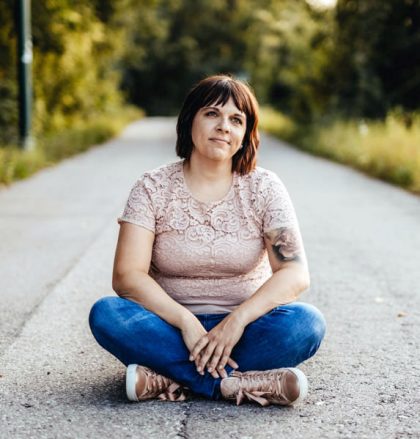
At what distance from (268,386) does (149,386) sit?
520mm

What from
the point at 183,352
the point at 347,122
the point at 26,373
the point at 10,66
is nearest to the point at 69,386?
the point at 26,373

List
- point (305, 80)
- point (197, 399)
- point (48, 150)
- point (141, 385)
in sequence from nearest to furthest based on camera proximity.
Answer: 1. point (141, 385)
2. point (197, 399)
3. point (48, 150)
4. point (305, 80)

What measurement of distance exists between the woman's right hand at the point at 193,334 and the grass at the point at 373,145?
31.7 ft

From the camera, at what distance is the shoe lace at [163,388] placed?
370 centimetres

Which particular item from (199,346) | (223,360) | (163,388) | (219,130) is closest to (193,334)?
(199,346)

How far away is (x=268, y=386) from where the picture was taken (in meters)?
3.60

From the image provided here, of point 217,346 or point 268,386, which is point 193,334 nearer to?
point 217,346

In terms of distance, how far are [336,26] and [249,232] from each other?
74.8 feet

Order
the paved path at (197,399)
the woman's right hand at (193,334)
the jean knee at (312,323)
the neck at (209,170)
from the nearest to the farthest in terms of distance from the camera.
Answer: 1. the paved path at (197,399)
2. the woman's right hand at (193,334)
3. the jean knee at (312,323)
4. the neck at (209,170)

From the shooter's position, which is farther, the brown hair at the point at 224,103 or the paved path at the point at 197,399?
the brown hair at the point at 224,103

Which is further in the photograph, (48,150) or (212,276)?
(48,150)

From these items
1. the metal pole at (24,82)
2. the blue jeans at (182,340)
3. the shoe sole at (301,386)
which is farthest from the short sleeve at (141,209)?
the metal pole at (24,82)

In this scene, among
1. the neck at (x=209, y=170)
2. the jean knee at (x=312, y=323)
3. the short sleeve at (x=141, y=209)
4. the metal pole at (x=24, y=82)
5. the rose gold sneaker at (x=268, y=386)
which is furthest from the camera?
the metal pole at (x=24, y=82)

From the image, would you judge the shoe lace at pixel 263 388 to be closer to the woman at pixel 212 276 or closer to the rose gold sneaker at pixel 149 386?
the woman at pixel 212 276
